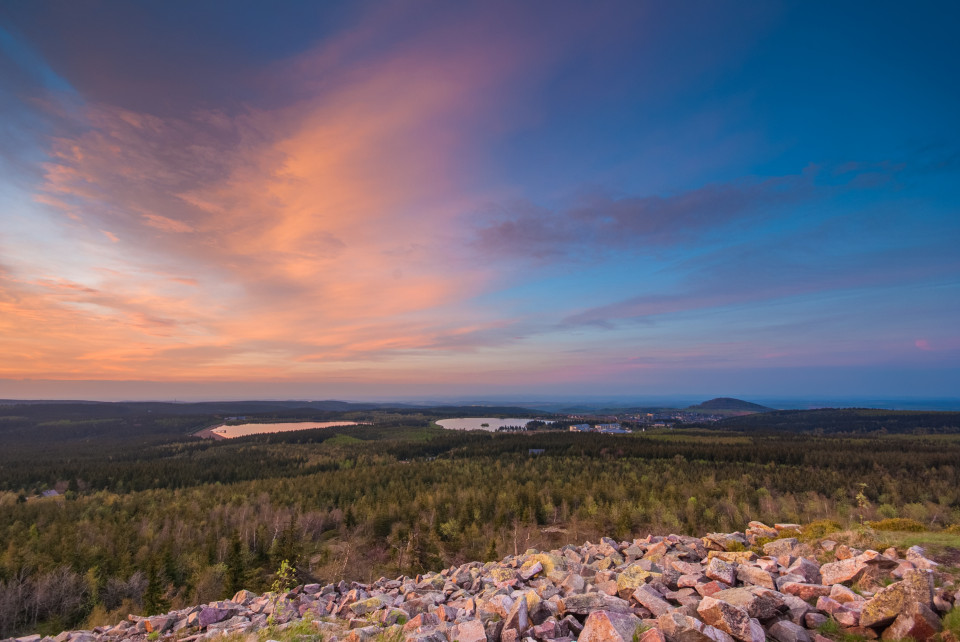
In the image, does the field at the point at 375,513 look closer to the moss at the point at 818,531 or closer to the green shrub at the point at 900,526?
the green shrub at the point at 900,526

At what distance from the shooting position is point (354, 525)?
72562 mm

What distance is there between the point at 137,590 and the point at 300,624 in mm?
49711

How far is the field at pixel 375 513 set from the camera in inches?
1892

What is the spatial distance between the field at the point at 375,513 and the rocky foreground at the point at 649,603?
7.53 metres

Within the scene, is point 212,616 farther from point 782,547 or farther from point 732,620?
point 782,547

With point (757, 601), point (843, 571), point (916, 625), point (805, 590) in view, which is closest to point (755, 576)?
point (805, 590)

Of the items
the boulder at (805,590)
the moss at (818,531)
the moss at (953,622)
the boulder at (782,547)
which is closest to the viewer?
the moss at (953,622)

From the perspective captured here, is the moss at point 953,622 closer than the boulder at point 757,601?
Yes

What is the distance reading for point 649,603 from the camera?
15844 millimetres

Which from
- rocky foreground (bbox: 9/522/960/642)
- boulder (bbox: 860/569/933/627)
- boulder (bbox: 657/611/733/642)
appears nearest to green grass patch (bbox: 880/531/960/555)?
rocky foreground (bbox: 9/522/960/642)

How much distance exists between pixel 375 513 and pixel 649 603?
66244 millimetres

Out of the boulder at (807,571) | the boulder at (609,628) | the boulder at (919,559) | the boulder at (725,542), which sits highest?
the boulder at (919,559)

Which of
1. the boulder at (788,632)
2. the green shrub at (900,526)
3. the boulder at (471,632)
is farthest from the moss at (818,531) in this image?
the boulder at (471,632)

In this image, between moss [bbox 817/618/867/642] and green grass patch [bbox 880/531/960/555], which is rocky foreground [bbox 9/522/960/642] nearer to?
moss [bbox 817/618/867/642]
